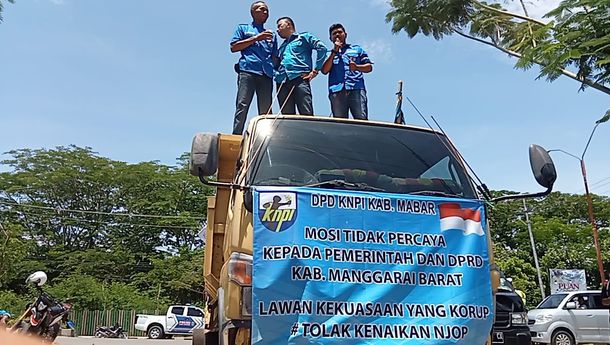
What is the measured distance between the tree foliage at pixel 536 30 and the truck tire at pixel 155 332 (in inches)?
784

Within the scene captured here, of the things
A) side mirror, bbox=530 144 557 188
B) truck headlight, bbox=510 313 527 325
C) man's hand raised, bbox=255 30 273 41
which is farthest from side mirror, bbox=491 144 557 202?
truck headlight, bbox=510 313 527 325

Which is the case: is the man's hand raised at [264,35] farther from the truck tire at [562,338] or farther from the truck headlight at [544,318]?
the truck tire at [562,338]

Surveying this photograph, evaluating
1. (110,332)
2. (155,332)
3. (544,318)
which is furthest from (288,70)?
(110,332)

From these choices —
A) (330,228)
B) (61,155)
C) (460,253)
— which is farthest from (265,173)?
(61,155)

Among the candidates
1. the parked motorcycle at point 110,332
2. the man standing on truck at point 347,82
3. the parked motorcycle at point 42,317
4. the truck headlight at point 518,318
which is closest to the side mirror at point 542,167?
the man standing on truck at point 347,82

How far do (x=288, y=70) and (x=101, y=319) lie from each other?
28127 mm

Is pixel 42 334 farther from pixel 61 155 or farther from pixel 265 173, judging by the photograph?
pixel 61 155

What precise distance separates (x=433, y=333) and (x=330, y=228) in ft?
2.85

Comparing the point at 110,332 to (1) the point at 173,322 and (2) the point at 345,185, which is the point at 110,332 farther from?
(2) the point at 345,185

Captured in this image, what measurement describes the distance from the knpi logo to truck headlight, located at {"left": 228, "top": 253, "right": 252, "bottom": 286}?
0.78 ft

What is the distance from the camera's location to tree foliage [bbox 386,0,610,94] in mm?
8016

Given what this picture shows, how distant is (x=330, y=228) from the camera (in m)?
3.78

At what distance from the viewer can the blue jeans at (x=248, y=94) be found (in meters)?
5.82

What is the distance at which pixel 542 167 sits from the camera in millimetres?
4301
